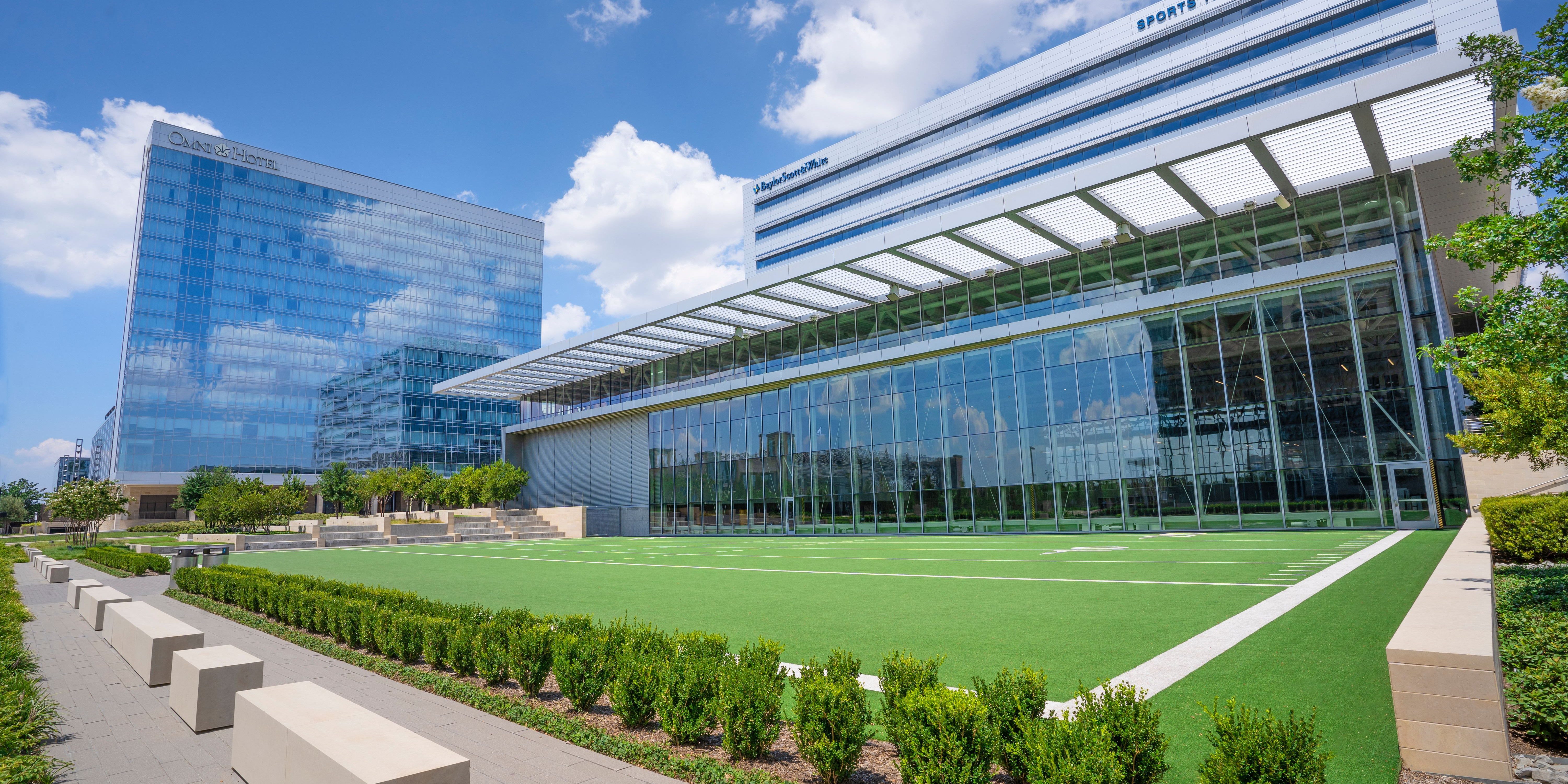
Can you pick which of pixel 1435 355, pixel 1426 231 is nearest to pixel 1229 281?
pixel 1426 231

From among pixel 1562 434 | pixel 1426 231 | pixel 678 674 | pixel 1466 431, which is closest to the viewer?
pixel 678 674

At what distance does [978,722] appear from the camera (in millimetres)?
4250

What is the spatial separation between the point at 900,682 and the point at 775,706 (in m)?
0.87

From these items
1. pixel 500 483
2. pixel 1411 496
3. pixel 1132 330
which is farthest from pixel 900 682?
pixel 500 483

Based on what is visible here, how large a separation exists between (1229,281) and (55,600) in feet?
113

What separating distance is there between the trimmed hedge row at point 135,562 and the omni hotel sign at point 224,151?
77.3 meters

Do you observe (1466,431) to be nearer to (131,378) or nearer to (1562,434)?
(1562,434)

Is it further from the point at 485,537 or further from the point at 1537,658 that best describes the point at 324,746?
the point at 485,537

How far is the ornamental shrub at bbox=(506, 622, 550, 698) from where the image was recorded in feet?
22.6

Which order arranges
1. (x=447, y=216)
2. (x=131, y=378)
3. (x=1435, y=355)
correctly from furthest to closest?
(x=447, y=216)
(x=131, y=378)
(x=1435, y=355)

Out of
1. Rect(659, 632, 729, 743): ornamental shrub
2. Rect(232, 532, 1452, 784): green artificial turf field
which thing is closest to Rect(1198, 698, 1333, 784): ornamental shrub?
Rect(232, 532, 1452, 784): green artificial turf field

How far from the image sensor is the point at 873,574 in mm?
16562

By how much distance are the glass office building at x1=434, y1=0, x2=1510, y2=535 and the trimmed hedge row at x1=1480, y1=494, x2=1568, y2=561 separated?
398 inches

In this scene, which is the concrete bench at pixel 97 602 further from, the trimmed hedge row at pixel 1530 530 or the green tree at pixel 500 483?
the green tree at pixel 500 483
